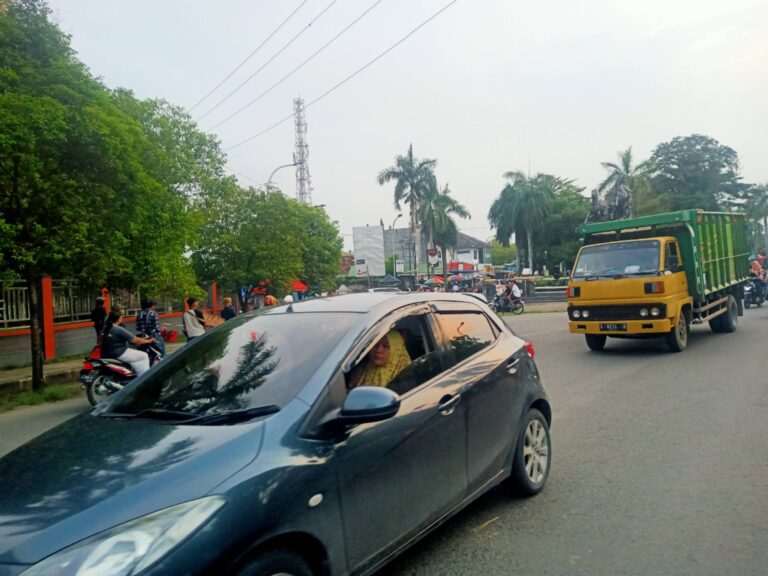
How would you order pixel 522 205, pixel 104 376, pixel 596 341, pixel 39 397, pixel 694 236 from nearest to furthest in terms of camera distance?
pixel 104 376 → pixel 39 397 → pixel 694 236 → pixel 596 341 → pixel 522 205

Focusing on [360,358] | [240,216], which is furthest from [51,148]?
[240,216]

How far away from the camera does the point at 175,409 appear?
305cm

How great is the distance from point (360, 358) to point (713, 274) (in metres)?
12.5

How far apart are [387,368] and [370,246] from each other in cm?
2953

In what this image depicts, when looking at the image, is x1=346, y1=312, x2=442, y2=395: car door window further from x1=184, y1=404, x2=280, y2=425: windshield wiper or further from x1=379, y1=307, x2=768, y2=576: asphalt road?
x1=379, y1=307, x2=768, y2=576: asphalt road

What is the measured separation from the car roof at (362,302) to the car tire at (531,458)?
45.8 inches

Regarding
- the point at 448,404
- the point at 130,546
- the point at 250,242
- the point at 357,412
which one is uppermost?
the point at 250,242

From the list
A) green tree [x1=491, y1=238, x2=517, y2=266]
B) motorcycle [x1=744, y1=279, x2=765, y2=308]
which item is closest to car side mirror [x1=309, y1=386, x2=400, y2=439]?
motorcycle [x1=744, y1=279, x2=765, y2=308]

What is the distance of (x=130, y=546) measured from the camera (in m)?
2.05

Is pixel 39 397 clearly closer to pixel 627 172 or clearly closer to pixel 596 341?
pixel 596 341

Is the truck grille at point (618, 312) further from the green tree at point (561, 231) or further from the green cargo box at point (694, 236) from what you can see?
the green tree at point (561, 231)

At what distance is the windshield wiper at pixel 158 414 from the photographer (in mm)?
2936

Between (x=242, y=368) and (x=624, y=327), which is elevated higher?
(x=242, y=368)

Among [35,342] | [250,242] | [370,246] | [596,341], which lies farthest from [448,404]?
A: [370,246]
